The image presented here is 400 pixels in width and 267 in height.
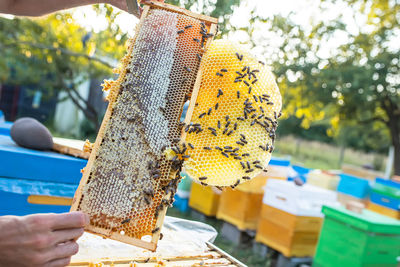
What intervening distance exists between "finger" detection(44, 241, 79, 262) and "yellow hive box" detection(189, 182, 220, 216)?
18.8 feet

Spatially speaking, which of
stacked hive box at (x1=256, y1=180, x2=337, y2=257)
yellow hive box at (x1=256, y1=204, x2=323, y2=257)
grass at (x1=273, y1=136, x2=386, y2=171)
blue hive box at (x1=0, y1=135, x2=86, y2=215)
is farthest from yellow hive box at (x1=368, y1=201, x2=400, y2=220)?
grass at (x1=273, y1=136, x2=386, y2=171)

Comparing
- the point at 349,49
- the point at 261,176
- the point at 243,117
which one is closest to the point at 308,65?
the point at 349,49

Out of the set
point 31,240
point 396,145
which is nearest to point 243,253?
point 31,240

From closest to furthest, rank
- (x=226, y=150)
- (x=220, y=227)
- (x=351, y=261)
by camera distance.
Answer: (x=226, y=150) < (x=351, y=261) < (x=220, y=227)

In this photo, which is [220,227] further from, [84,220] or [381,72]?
[381,72]

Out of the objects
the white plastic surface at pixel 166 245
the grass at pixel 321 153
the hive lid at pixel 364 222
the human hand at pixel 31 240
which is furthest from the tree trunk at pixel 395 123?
the grass at pixel 321 153

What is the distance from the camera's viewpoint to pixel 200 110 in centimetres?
186

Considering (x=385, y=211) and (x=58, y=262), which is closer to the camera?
(x=58, y=262)

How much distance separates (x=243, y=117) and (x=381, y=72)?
495 inches

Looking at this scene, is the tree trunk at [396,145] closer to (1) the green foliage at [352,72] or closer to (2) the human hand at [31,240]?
(1) the green foliage at [352,72]

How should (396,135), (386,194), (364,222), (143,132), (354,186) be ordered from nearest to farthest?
(143,132)
(364,222)
(386,194)
(354,186)
(396,135)

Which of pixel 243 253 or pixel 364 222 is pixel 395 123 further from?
pixel 364 222

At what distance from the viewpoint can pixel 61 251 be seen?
1.38 m

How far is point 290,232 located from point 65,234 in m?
4.68
